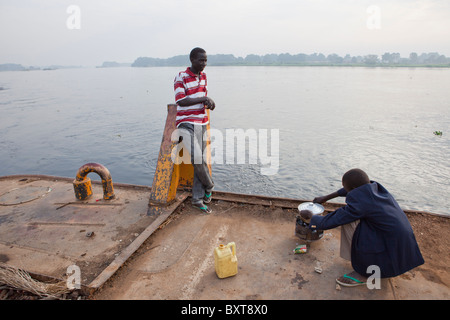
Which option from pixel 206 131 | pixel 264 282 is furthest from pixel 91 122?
pixel 264 282

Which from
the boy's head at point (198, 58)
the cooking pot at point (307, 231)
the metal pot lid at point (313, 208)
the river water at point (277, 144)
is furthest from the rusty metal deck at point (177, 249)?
the river water at point (277, 144)

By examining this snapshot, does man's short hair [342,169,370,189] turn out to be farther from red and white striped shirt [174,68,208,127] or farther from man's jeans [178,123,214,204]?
red and white striped shirt [174,68,208,127]

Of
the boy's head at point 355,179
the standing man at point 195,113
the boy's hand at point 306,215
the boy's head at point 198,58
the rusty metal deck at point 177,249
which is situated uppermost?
the boy's head at point 198,58

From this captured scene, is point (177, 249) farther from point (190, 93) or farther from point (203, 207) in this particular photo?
point (190, 93)

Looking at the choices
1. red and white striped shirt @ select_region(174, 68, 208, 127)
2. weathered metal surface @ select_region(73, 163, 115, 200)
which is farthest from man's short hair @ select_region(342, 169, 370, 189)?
weathered metal surface @ select_region(73, 163, 115, 200)

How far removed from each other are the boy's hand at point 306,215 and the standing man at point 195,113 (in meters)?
1.66

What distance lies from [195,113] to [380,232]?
3026 millimetres

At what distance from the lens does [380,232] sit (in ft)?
9.44

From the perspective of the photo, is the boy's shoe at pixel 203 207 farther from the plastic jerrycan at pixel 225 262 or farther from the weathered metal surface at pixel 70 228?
the plastic jerrycan at pixel 225 262

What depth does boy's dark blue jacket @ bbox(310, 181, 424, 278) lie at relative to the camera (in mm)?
2811

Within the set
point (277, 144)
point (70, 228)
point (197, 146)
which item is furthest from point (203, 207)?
point (277, 144)

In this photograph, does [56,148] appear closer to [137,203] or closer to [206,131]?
[137,203]

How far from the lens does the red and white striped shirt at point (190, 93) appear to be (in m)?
4.33

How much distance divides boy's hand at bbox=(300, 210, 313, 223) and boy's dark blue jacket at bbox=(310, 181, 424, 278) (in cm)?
58
